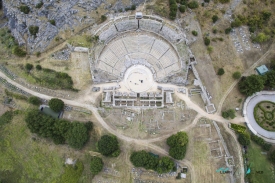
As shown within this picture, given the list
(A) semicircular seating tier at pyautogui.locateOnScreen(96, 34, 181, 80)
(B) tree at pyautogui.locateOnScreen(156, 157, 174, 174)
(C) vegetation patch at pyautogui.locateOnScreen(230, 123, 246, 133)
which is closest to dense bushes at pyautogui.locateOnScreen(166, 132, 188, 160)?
(B) tree at pyautogui.locateOnScreen(156, 157, 174, 174)

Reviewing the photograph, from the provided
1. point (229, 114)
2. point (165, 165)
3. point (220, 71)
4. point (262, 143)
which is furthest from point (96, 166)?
point (262, 143)

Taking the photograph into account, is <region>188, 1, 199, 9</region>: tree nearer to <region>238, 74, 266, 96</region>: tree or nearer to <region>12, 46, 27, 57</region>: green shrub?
<region>238, 74, 266, 96</region>: tree

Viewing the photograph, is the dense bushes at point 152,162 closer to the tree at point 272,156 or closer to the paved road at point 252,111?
the paved road at point 252,111

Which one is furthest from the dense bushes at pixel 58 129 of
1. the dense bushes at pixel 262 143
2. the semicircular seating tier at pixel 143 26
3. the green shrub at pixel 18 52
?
the dense bushes at pixel 262 143

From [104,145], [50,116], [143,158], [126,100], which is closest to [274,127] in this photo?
[143,158]

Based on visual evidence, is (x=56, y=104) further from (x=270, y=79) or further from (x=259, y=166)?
(x=270, y=79)
